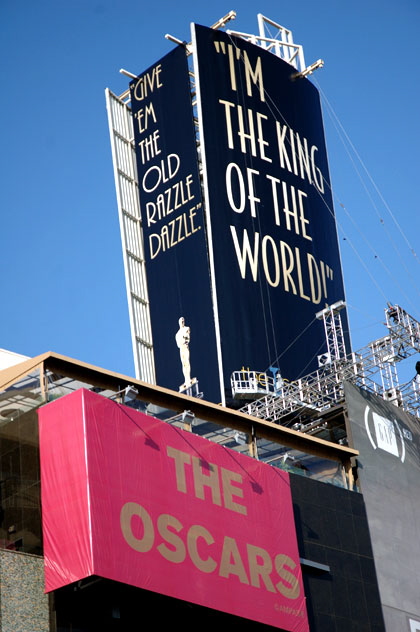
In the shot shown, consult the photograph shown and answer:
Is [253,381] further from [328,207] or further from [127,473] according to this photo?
[127,473]

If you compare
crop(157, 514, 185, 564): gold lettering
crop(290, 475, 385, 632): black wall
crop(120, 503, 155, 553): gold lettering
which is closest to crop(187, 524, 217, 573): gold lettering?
crop(157, 514, 185, 564): gold lettering

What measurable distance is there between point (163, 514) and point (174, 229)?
26.9m

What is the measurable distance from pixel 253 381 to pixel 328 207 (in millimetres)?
12792

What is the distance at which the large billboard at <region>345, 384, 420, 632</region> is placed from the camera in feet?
131

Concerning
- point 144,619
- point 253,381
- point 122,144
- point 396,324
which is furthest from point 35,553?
point 122,144

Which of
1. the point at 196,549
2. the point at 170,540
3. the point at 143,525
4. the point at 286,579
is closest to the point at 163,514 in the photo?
the point at 170,540

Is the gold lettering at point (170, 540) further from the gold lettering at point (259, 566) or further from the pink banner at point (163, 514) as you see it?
the gold lettering at point (259, 566)

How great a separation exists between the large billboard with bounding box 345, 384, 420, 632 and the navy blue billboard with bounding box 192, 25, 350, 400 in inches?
440

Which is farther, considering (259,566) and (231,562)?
(259,566)

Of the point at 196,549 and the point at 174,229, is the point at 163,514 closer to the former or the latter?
the point at 196,549

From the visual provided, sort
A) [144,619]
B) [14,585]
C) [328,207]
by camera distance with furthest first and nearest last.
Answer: [328,207] < [144,619] < [14,585]

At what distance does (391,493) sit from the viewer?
42125mm

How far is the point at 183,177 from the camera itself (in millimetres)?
58344

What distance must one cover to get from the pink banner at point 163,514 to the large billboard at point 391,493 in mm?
4757
